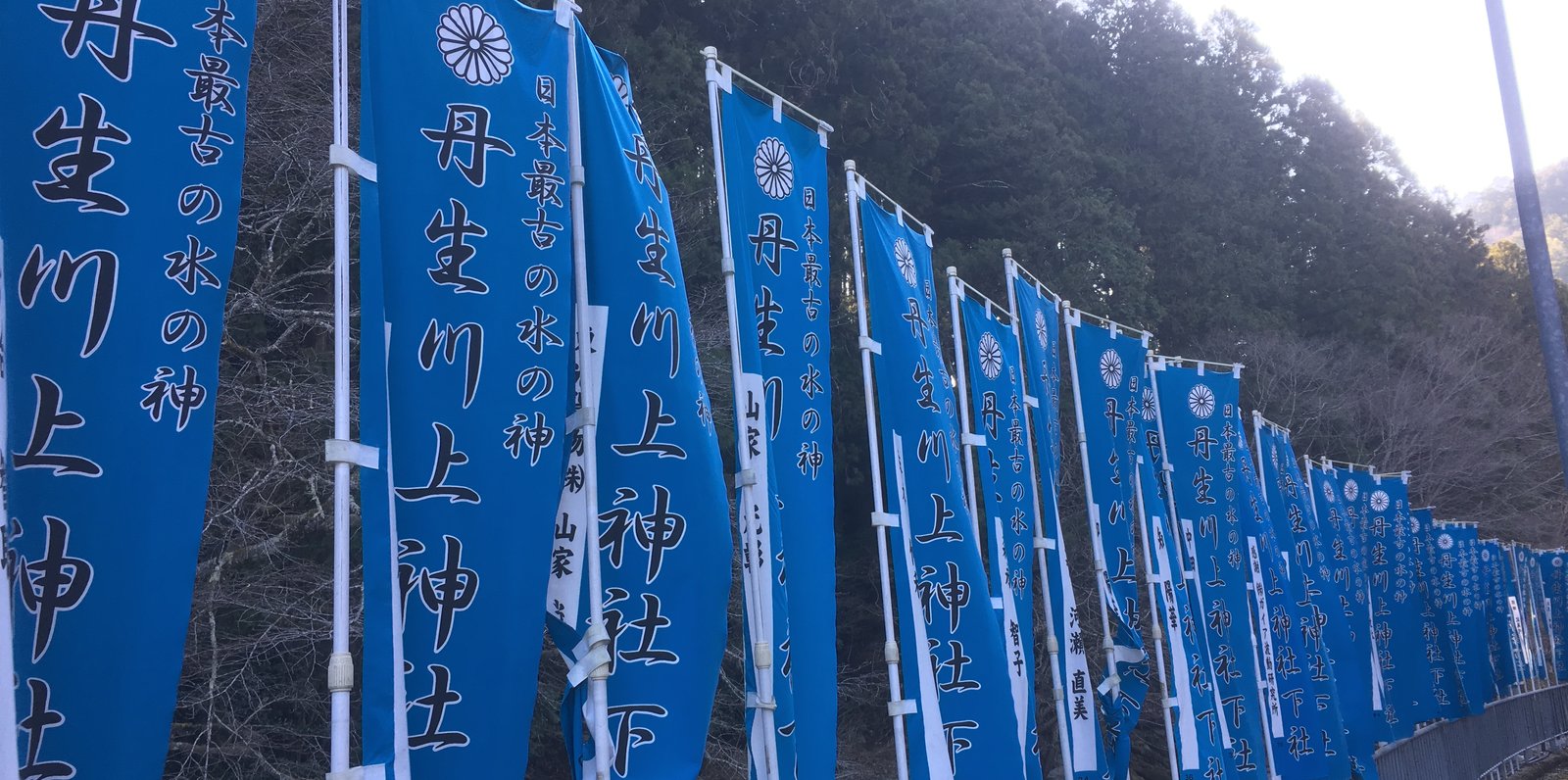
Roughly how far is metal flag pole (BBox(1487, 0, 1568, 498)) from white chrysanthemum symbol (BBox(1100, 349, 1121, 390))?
4580 millimetres

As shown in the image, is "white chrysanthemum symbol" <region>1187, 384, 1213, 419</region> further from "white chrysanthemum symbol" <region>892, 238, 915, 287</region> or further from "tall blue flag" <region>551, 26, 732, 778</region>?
"tall blue flag" <region>551, 26, 732, 778</region>

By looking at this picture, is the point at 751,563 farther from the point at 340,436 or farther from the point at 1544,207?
the point at 1544,207

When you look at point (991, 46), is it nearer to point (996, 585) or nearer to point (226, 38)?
point (996, 585)

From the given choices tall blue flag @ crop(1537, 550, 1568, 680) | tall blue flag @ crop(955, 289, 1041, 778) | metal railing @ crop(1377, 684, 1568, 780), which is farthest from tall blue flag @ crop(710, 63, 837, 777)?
tall blue flag @ crop(1537, 550, 1568, 680)

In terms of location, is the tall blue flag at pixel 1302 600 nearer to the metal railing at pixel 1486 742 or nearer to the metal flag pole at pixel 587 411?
the metal railing at pixel 1486 742

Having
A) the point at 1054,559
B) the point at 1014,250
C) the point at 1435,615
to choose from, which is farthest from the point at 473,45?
the point at 1435,615

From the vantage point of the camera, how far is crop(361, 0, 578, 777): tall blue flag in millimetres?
5004

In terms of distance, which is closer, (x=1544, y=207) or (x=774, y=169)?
(x=774, y=169)

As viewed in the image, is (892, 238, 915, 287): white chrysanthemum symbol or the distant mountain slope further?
the distant mountain slope

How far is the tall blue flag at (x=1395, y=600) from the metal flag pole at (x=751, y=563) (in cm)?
1541

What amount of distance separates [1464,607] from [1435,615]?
157 cm

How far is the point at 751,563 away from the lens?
7023mm

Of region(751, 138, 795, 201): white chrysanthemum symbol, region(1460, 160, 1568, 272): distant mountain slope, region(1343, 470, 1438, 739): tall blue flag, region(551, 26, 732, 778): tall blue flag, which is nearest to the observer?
region(551, 26, 732, 778): tall blue flag

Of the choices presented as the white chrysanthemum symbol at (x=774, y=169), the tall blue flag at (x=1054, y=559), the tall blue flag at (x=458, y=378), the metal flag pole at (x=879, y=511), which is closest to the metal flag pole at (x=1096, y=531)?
the tall blue flag at (x=1054, y=559)
